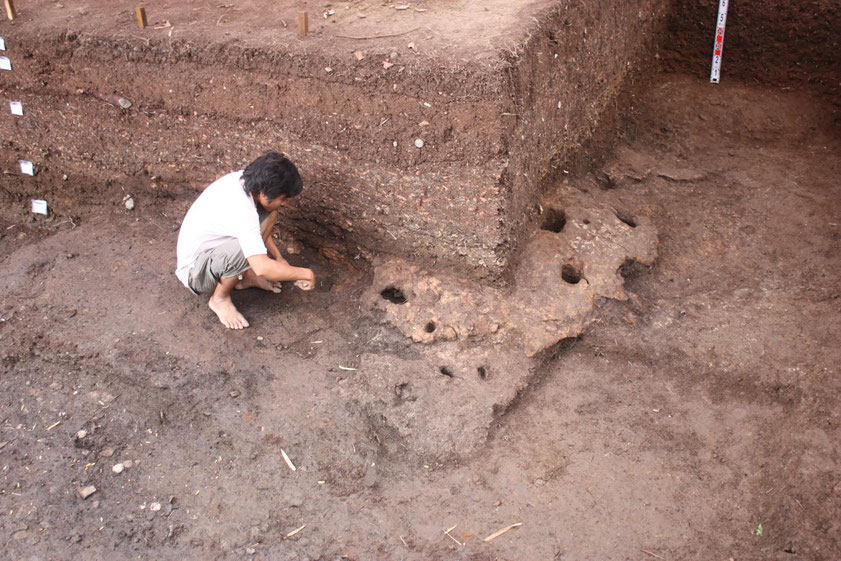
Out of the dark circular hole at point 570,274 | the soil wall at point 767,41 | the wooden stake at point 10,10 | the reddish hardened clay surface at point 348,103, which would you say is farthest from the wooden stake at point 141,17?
the soil wall at point 767,41

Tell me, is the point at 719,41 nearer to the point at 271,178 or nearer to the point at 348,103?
the point at 348,103

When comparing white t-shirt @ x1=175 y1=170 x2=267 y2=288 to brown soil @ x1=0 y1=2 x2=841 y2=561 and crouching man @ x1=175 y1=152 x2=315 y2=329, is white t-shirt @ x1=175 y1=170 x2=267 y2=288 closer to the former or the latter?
crouching man @ x1=175 y1=152 x2=315 y2=329

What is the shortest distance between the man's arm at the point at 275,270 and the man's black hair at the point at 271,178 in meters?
0.30

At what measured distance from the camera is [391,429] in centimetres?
313

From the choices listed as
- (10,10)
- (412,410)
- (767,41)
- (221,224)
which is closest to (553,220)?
(412,410)

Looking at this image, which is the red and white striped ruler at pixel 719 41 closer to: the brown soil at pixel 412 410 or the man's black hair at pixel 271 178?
the brown soil at pixel 412 410

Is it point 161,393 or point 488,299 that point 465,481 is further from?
point 161,393

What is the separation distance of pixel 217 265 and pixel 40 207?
2092 mm

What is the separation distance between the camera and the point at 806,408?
307cm

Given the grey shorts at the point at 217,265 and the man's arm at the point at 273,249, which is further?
the man's arm at the point at 273,249

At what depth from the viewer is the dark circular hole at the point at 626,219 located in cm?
403

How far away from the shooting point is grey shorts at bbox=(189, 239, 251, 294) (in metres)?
3.33

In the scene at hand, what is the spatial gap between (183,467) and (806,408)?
2.73 metres

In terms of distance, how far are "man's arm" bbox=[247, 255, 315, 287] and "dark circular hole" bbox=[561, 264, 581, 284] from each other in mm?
1354
